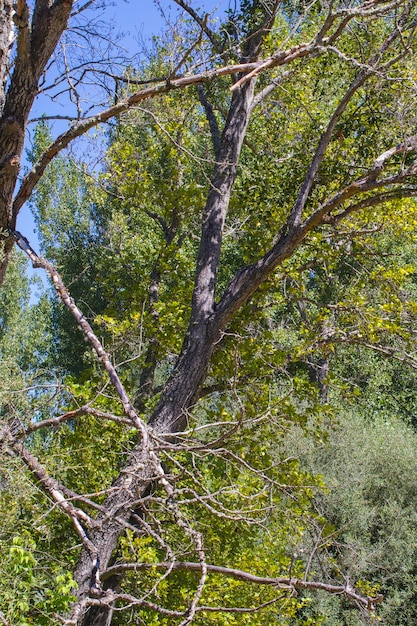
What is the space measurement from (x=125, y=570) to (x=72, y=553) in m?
1.64

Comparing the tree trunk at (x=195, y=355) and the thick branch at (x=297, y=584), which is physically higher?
the tree trunk at (x=195, y=355)

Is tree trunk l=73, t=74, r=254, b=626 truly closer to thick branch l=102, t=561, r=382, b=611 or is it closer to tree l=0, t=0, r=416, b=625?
tree l=0, t=0, r=416, b=625

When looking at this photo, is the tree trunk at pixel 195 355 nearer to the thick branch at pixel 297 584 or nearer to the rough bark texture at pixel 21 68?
the thick branch at pixel 297 584

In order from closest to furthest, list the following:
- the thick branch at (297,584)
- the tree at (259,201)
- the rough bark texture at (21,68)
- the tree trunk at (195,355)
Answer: the rough bark texture at (21,68) < the thick branch at (297,584) < the tree at (259,201) < the tree trunk at (195,355)

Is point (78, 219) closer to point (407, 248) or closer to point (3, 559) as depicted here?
point (407, 248)

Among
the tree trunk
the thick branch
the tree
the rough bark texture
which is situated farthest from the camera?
the tree trunk

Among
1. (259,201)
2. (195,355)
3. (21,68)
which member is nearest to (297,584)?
(195,355)

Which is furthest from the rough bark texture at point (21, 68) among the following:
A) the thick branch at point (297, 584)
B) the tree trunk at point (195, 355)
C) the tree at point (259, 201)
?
the thick branch at point (297, 584)

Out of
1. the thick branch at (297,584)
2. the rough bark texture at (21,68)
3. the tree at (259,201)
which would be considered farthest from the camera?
the tree at (259,201)

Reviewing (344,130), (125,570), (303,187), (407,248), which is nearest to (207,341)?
(303,187)

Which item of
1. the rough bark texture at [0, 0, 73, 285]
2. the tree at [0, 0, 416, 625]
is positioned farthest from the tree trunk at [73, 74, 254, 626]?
the rough bark texture at [0, 0, 73, 285]

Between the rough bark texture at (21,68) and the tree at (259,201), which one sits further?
the tree at (259,201)

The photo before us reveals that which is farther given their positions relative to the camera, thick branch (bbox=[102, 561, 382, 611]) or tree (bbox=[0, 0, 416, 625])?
tree (bbox=[0, 0, 416, 625])

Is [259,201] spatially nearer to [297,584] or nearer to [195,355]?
[195,355]
